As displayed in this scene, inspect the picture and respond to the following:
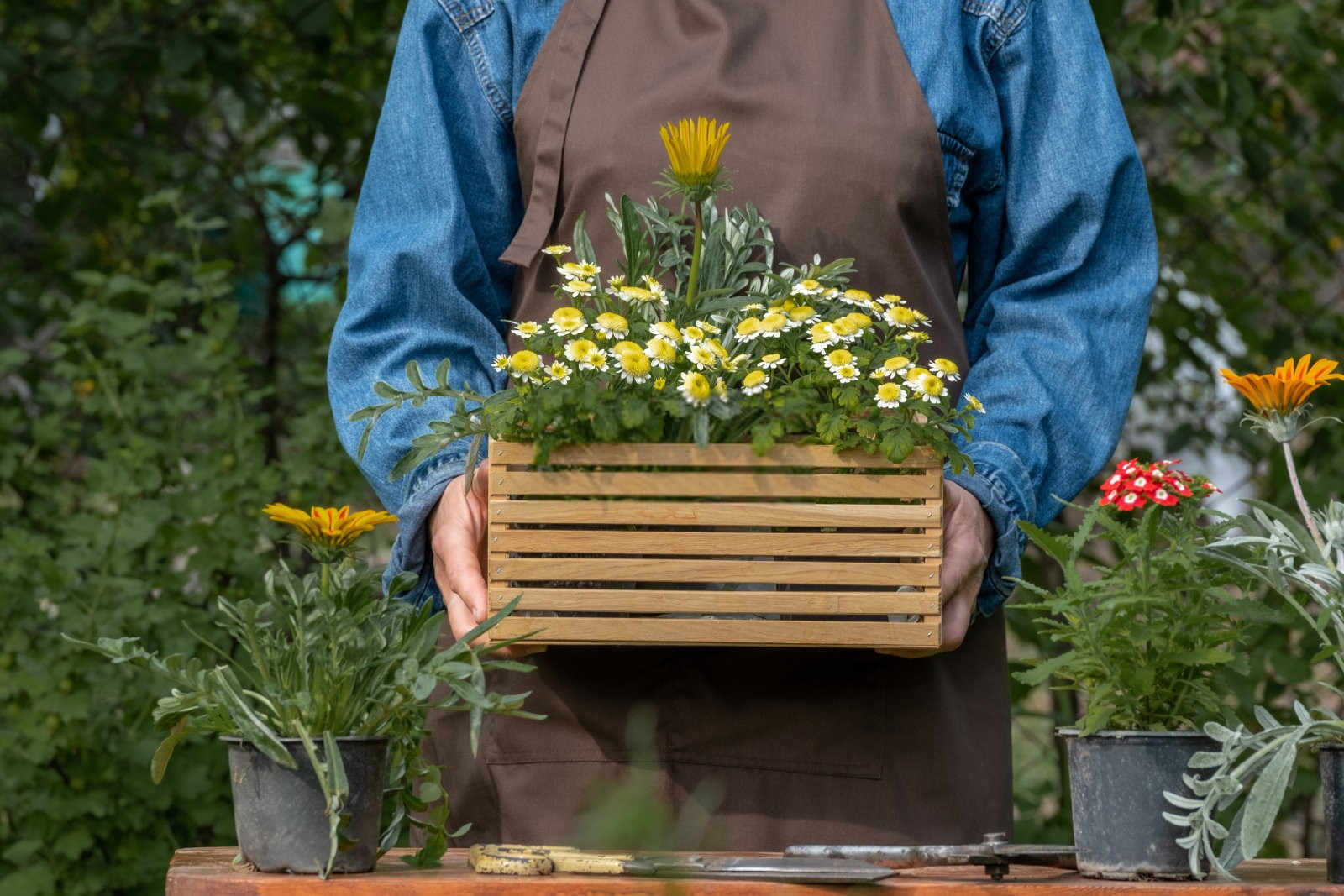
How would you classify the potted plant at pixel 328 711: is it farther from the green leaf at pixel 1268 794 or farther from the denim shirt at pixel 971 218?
the green leaf at pixel 1268 794

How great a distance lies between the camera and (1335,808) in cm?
123

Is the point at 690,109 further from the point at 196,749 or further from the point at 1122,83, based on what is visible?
the point at 1122,83

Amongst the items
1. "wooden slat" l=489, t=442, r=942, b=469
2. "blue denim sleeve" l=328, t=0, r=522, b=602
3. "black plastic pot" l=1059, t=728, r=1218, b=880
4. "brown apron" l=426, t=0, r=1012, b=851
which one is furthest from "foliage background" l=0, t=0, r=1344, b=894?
"black plastic pot" l=1059, t=728, r=1218, b=880

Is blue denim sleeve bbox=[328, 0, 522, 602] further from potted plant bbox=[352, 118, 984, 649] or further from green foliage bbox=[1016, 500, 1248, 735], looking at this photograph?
green foliage bbox=[1016, 500, 1248, 735]

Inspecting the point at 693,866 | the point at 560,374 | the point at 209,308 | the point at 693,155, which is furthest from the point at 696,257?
the point at 209,308

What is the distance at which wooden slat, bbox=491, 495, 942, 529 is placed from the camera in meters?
1.30

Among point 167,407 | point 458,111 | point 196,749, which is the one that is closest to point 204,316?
point 167,407

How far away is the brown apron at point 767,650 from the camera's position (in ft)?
5.10

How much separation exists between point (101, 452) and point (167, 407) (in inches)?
21.5

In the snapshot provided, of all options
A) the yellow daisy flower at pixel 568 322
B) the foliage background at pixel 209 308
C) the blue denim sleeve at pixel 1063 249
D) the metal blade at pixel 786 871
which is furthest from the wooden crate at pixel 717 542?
the foliage background at pixel 209 308

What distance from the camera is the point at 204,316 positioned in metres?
3.30

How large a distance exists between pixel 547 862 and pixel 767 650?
0.43 meters

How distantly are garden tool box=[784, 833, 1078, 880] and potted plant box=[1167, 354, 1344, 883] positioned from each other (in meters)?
0.12

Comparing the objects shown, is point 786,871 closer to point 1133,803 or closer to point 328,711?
point 1133,803
